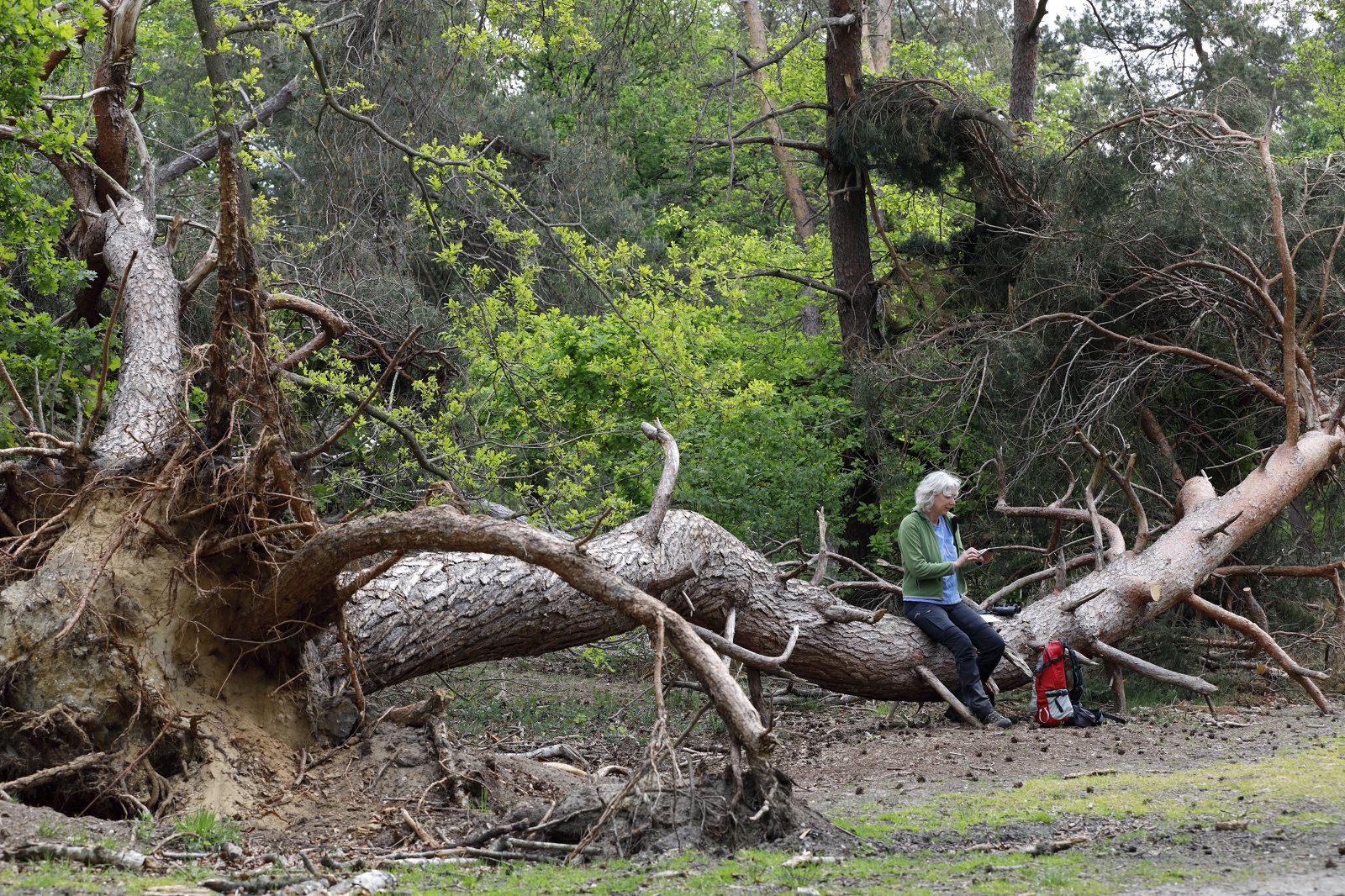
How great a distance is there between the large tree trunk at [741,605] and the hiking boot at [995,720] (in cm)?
47

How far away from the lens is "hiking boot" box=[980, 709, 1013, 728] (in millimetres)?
7302

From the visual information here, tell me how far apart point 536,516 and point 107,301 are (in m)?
3.57

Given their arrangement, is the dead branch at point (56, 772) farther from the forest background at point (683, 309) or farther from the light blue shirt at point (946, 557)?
the light blue shirt at point (946, 557)

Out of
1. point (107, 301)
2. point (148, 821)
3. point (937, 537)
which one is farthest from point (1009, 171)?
point (148, 821)

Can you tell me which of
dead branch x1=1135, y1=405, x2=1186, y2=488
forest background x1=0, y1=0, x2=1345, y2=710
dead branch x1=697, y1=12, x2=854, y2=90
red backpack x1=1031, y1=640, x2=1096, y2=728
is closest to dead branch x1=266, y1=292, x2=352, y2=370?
forest background x1=0, y1=0, x2=1345, y2=710

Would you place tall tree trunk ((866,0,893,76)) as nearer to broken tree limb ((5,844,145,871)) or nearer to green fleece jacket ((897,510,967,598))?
green fleece jacket ((897,510,967,598))

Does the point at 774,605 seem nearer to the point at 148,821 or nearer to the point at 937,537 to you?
the point at 937,537

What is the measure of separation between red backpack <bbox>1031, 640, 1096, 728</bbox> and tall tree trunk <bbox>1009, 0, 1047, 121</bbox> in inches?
322

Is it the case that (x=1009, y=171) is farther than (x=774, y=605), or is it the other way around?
(x=1009, y=171)

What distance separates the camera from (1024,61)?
1397cm

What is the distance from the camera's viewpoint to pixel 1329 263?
8586 millimetres

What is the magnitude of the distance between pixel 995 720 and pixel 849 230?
7.39 metres

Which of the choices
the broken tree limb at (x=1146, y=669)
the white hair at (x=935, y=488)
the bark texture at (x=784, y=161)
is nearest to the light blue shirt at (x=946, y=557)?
the white hair at (x=935, y=488)

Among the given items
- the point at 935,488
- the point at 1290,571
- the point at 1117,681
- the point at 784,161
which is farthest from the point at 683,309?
the point at 784,161
